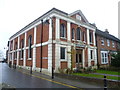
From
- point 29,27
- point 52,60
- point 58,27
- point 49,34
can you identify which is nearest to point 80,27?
point 58,27

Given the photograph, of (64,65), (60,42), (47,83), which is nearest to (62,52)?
(60,42)

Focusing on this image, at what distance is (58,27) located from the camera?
547 inches

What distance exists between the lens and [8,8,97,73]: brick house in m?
13.3

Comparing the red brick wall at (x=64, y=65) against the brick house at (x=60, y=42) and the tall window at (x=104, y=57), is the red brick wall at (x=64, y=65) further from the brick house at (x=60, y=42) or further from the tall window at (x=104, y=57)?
the tall window at (x=104, y=57)

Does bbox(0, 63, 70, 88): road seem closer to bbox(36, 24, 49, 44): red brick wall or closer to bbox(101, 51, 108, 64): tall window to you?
bbox(36, 24, 49, 44): red brick wall

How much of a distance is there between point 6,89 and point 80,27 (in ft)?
47.7

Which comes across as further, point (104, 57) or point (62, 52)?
point (104, 57)

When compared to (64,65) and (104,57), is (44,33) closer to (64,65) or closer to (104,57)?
(64,65)

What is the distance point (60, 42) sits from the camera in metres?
13.6

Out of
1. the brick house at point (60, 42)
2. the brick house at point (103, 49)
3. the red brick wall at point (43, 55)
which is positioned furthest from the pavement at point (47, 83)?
the brick house at point (103, 49)

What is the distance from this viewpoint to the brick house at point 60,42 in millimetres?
13289

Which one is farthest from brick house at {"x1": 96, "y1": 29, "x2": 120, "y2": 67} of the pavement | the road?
the road

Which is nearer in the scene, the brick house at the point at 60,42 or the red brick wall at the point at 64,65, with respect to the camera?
the brick house at the point at 60,42

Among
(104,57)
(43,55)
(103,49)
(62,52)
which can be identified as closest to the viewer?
(62,52)
